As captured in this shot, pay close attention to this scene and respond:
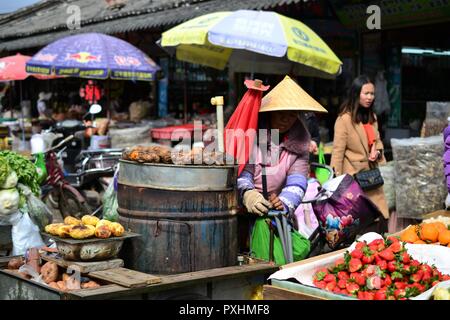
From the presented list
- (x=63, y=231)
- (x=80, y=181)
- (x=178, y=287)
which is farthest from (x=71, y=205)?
(x=178, y=287)

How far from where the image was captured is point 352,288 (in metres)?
3.66

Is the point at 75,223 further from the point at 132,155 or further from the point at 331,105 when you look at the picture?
the point at 331,105

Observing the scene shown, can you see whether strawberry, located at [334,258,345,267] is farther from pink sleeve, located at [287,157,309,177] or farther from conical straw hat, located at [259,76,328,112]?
conical straw hat, located at [259,76,328,112]

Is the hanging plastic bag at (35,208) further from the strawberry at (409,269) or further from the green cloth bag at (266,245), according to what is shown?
the strawberry at (409,269)

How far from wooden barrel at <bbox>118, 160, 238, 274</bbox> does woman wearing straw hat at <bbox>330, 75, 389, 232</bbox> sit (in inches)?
109

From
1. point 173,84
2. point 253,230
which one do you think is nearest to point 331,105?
point 173,84

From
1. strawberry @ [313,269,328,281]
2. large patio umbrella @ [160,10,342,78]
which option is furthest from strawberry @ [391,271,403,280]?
large patio umbrella @ [160,10,342,78]

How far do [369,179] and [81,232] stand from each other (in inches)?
133

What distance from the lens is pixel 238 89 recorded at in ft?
43.4

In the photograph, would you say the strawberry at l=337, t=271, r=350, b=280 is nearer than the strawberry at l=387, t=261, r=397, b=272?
No

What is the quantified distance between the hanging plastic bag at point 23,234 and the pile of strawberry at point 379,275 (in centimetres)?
250

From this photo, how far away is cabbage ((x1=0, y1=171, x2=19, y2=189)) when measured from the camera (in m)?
5.17

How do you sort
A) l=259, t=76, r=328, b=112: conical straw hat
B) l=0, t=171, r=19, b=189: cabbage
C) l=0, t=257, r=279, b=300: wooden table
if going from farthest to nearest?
l=0, t=171, r=19, b=189: cabbage, l=259, t=76, r=328, b=112: conical straw hat, l=0, t=257, r=279, b=300: wooden table

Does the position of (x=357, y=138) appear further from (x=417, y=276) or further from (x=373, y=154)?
(x=417, y=276)
